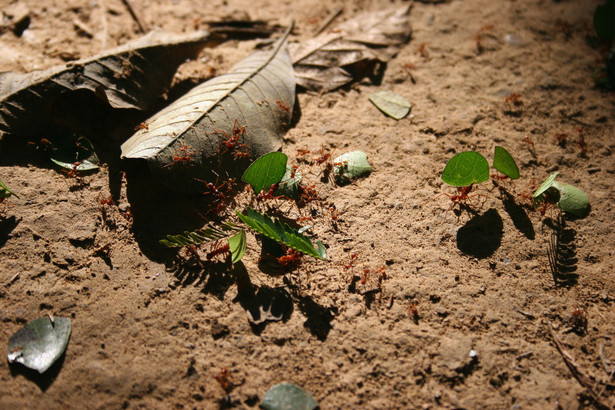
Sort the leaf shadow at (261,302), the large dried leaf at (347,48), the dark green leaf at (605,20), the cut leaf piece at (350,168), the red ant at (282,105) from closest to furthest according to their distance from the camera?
the leaf shadow at (261,302) < the cut leaf piece at (350,168) < the red ant at (282,105) < the large dried leaf at (347,48) < the dark green leaf at (605,20)

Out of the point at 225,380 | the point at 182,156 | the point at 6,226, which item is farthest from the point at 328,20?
the point at 225,380

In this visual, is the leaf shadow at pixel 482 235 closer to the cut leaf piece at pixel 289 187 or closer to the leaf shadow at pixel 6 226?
the cut leaf piece at pixel 289 187

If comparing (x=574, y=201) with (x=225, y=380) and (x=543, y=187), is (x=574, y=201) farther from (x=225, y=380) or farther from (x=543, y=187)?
(x=225, y=380)

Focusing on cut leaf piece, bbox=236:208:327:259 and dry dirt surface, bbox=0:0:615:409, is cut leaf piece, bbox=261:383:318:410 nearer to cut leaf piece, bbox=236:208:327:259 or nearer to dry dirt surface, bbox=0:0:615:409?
dry dirt surface, bbox=0:0:615:409

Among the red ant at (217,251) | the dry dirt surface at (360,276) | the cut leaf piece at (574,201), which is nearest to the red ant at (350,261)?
the dry dirt surface at (360,276)

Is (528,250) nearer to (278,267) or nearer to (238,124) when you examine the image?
(278,267)

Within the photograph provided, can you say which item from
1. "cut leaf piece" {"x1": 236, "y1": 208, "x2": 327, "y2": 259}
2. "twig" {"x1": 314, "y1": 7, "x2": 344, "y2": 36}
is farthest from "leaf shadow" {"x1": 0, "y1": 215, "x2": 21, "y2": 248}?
"twig" {"x1": 314, "y1": 7, "x2": 344, "y2": 36}
